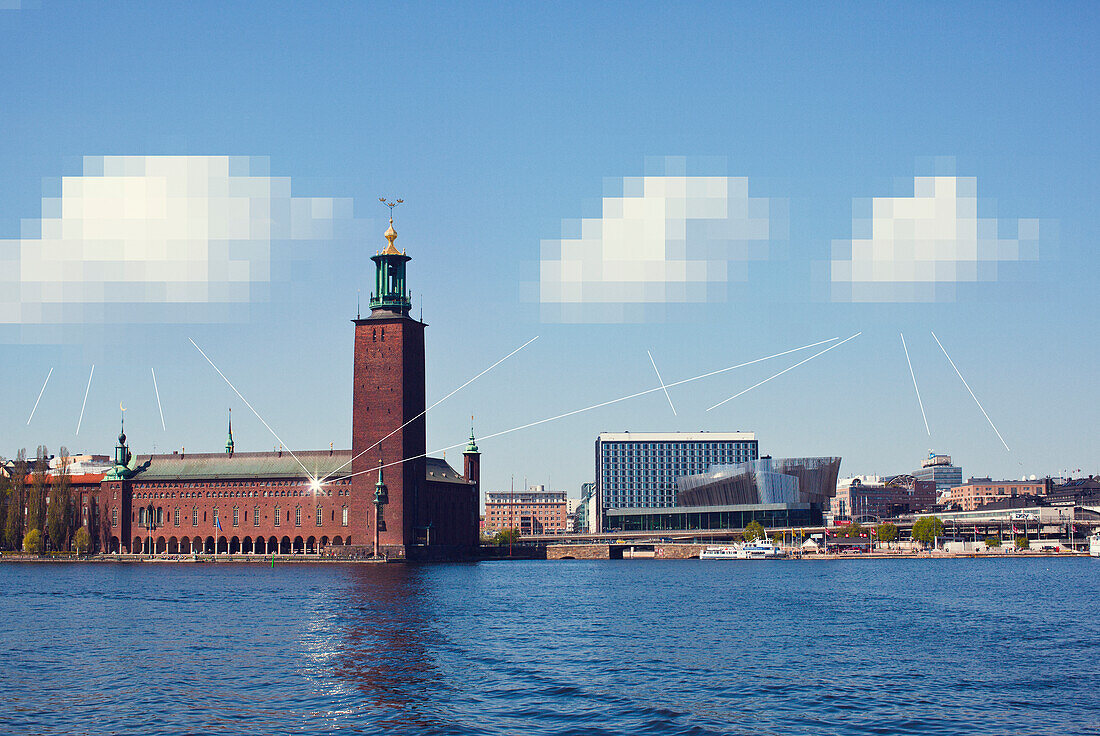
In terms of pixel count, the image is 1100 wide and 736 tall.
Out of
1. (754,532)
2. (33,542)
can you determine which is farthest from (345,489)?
(754,532)

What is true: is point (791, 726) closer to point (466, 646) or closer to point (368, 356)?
point (466, 646)

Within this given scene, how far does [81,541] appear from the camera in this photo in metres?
139

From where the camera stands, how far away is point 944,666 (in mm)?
39188

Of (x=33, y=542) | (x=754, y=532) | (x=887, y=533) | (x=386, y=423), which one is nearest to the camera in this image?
(x=386, y=423)

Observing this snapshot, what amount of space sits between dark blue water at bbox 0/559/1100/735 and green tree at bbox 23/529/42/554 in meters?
66.0

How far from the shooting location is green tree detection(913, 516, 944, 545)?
16012 centimetres

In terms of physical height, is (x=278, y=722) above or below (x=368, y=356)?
below

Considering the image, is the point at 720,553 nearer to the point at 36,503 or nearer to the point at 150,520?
the point at 150,520

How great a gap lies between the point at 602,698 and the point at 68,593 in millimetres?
54790

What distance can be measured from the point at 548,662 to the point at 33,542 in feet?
378

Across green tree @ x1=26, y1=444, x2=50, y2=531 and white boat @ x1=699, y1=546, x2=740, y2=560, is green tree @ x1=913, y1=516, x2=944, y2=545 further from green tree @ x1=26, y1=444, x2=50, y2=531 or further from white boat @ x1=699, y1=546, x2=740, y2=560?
green tree @ x1=26, y1=444, x2=50, y2=531

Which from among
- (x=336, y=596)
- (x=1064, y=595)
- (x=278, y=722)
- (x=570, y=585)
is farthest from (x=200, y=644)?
(x=1064, y=595)

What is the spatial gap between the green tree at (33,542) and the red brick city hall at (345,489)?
9.26m

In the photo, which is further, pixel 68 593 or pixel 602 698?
pixel 68 593
